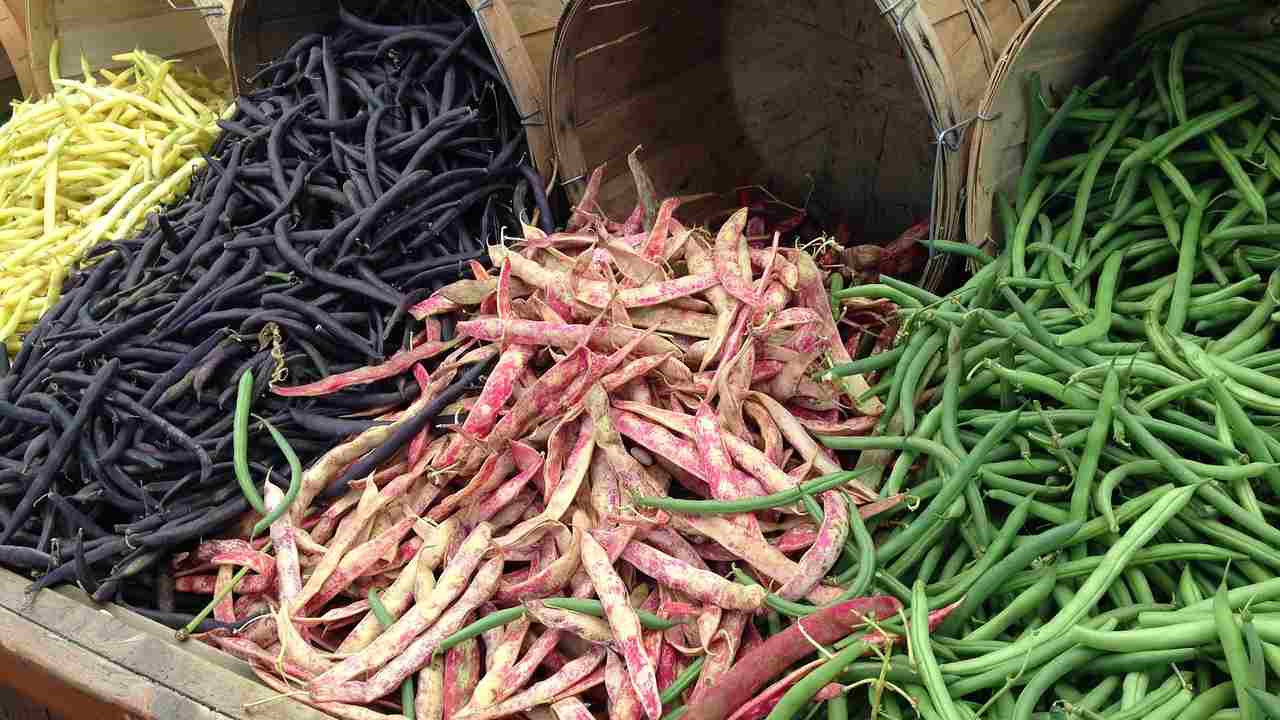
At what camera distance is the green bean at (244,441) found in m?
2.38

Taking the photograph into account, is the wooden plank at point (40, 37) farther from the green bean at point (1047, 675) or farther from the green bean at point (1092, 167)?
the green bean at point (1047, 675)

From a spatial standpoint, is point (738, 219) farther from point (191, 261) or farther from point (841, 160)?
point (191, 261)

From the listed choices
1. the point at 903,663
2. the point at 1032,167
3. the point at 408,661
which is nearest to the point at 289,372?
the point at 408,661

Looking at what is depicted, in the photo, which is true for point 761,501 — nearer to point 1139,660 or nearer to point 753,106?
point 1139,660

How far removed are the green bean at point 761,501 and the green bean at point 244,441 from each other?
1034 mm

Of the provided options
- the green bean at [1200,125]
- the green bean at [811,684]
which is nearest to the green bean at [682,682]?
the green bean at [811,684]

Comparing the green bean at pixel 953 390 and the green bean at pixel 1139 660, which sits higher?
the green bean at pixel 953 390

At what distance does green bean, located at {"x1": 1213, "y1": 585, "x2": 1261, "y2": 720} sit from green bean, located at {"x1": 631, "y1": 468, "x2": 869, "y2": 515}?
698 millimetres

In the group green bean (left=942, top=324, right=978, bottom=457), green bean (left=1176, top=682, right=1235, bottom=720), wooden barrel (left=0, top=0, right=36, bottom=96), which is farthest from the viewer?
wooden barrel (left=0, top=0, right=36, bottom=96)

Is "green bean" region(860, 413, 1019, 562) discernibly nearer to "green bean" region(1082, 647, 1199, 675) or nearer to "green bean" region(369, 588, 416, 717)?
"green bean" region(1082, 647, 1199, 675)

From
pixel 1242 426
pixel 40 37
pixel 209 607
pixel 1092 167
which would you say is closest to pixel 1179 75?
pixel 1092 167

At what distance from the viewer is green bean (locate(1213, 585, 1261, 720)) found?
1531mm

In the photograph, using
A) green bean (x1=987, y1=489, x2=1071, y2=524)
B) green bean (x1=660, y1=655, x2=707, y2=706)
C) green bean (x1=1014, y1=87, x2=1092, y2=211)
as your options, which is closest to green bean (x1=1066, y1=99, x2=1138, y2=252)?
green bean (x1=1014, y1=87, x2=1092, y2=211)

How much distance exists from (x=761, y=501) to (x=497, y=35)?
1.73 metres
